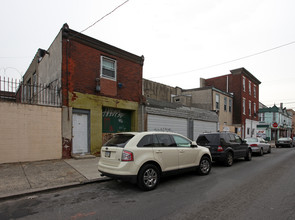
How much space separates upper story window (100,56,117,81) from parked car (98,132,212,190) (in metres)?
6.66

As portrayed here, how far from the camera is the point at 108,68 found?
11828mm

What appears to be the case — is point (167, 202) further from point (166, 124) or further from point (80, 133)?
point (166, 124)

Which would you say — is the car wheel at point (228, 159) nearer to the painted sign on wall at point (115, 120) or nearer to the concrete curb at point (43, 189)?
the concrete curb at point (43, 189)

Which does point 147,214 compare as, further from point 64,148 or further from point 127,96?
point 127,96

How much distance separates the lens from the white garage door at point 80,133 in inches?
395

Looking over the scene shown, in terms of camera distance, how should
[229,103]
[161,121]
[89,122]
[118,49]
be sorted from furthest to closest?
[229,103], [161,121], [118,49], [89,122]

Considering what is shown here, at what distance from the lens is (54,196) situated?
491cm

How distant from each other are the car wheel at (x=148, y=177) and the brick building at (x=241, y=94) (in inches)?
976

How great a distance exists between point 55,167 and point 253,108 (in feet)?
105

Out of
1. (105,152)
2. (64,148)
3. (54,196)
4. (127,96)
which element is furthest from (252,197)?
(127,96)

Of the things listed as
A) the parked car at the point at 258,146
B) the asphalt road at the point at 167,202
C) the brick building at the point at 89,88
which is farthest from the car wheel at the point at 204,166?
the parked car at the point at 258,146

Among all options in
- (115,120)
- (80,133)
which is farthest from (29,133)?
(115,120)

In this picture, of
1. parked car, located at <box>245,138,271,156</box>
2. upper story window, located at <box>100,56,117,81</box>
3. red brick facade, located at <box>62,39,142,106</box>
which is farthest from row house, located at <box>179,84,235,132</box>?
upper story window, located at <box>100,56,117,81</box>

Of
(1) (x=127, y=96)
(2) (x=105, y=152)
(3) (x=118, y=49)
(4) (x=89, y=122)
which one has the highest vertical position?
(3) (x=118, y=49)
